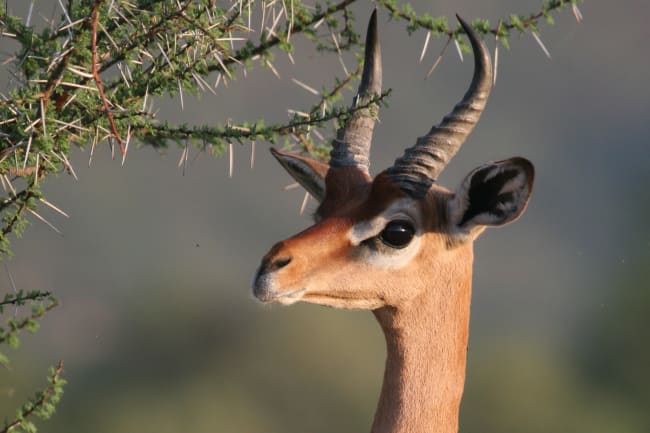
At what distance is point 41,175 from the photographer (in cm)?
453

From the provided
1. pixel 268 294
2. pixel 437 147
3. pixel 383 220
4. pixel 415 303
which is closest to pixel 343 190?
pixel 383 220

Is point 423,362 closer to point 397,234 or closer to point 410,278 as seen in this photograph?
point 410,278

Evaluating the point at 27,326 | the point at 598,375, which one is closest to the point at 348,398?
the point at 598,375

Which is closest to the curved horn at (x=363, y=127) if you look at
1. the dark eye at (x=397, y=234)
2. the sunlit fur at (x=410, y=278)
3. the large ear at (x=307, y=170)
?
the large ear at (x=307, y=170)

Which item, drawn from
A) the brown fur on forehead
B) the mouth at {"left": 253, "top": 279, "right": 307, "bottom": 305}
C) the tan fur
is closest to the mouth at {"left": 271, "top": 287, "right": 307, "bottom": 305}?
the mouth at {"left": 253, "top": 279, "right": 307, "bottom": 305}

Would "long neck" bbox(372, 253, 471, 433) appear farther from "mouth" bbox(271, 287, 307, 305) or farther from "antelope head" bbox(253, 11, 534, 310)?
"mouth" bbox(271, 287, 307, 305)

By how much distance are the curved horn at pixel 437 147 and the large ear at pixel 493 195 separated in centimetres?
18

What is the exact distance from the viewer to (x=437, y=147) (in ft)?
15.9

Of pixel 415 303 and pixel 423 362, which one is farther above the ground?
pixel 415 303

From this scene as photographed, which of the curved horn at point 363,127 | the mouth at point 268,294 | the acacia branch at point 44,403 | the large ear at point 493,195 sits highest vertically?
the curved horn at point 363,127

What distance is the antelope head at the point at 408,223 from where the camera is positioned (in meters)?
4.62

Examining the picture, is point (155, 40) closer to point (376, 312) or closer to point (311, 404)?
point (376, 312)

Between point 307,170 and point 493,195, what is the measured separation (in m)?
1.06

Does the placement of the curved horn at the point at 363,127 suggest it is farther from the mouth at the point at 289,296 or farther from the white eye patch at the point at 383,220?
the mouth at the point at 289,296
